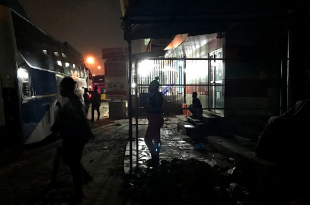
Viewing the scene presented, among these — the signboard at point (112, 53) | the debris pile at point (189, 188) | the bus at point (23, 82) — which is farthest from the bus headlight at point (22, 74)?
the signboard at point (112, 53)

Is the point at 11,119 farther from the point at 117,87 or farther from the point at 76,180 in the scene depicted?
the point at 117,87

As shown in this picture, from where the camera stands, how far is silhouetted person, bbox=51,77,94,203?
3639 mm

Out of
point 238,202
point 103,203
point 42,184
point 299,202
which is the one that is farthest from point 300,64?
point 42,184

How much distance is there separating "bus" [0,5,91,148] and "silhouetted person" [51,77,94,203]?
312 centimetres

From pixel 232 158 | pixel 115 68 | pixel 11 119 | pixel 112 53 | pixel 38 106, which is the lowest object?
pixel 232 158

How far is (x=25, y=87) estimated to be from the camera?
6480mm

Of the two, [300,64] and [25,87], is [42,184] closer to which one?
[25,87]

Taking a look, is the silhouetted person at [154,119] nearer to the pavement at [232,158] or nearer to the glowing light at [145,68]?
the pavement at [232,158]

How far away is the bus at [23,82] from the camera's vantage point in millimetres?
6027

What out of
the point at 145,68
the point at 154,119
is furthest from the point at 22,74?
the point at 154,119

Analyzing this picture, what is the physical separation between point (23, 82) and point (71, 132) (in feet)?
11.9

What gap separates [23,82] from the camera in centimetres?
636

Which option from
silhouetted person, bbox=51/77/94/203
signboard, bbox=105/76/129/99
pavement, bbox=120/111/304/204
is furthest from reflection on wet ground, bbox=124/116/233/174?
signboard, bbox=105/76/129/99

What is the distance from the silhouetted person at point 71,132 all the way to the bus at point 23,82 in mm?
3125
